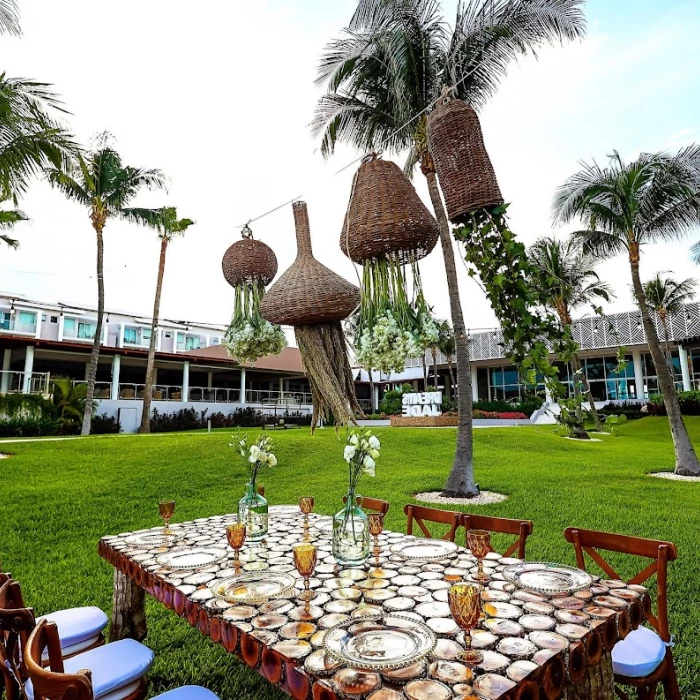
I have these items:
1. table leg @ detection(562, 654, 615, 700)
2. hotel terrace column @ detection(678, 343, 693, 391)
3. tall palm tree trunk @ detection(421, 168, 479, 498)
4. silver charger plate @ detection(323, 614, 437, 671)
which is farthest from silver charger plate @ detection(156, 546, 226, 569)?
hotel terrace column @ detection(678, 343, 693, 391)

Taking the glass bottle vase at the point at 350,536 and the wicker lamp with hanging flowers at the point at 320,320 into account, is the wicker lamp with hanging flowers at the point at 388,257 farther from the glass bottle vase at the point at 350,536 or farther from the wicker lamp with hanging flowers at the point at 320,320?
the glass bottle vase at the point at 350,536

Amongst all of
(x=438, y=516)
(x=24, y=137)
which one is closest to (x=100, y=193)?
(x=24, y=137)

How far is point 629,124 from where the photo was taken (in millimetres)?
3434

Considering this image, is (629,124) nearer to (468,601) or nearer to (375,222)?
(375,222)

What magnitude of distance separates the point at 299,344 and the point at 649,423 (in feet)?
73.4

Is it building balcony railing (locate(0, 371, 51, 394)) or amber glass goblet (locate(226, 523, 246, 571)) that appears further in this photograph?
building balcony railing (locate(0, 371, 51, 394))

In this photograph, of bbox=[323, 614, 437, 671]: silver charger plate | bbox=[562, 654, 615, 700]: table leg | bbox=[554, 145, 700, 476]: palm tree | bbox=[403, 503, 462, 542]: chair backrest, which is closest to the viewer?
bbox=[323, 614, 437, 671]: silver charger plate

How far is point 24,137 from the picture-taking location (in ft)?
18.2

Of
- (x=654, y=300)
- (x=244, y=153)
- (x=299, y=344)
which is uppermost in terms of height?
(x=654, y=300)

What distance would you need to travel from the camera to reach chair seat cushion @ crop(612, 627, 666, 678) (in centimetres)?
207

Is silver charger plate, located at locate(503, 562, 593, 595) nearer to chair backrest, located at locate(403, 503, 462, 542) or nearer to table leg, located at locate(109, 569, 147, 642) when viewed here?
chair backrest, located at locate(403, 503, 462, 542)

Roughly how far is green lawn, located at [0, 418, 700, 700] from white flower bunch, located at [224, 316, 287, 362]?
198cm

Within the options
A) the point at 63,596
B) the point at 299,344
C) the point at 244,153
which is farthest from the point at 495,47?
the point at 63,596

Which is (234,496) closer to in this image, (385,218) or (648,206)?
(385,218)
